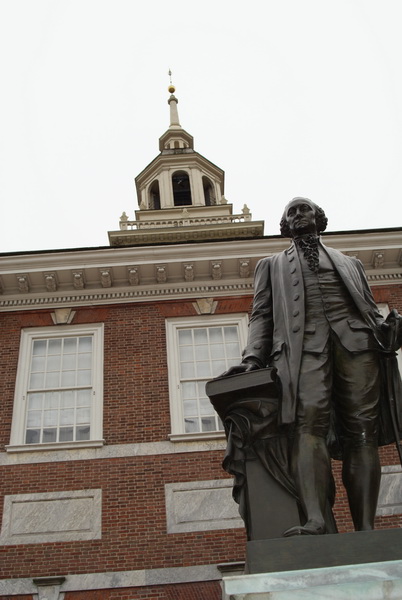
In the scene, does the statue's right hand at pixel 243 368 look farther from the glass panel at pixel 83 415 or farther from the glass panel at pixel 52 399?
the glass panel at pixel 52 399

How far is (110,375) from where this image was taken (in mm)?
12648

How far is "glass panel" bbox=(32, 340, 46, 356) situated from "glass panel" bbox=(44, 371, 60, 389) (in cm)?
55

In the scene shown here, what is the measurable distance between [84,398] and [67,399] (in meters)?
0.33

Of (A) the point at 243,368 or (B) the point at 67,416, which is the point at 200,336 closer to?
(B) the point at 67,416

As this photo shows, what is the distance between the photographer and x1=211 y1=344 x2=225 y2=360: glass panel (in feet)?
42.8

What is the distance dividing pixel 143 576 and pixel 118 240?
1522 cm

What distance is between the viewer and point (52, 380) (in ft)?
41.9

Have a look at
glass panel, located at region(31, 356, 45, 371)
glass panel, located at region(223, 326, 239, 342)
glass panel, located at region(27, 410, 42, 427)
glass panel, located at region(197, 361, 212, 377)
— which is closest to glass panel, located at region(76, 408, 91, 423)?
glass panel, located at region(27, 410, 42, 427)

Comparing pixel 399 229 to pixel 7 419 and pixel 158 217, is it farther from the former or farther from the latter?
pixel 158 217

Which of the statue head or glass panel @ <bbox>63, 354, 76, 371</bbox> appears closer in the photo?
the statue head

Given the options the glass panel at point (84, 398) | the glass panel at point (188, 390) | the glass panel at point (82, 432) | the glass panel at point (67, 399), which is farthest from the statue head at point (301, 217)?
the glass panel at point (67, 399)

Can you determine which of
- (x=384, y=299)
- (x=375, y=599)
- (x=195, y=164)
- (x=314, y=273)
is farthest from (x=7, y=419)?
(x=195, y=164)

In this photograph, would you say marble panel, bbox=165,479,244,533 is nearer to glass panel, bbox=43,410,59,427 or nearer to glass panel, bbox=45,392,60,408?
glass panel, bbox=43,410,59,427

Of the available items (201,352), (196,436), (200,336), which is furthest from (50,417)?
(200,336)
